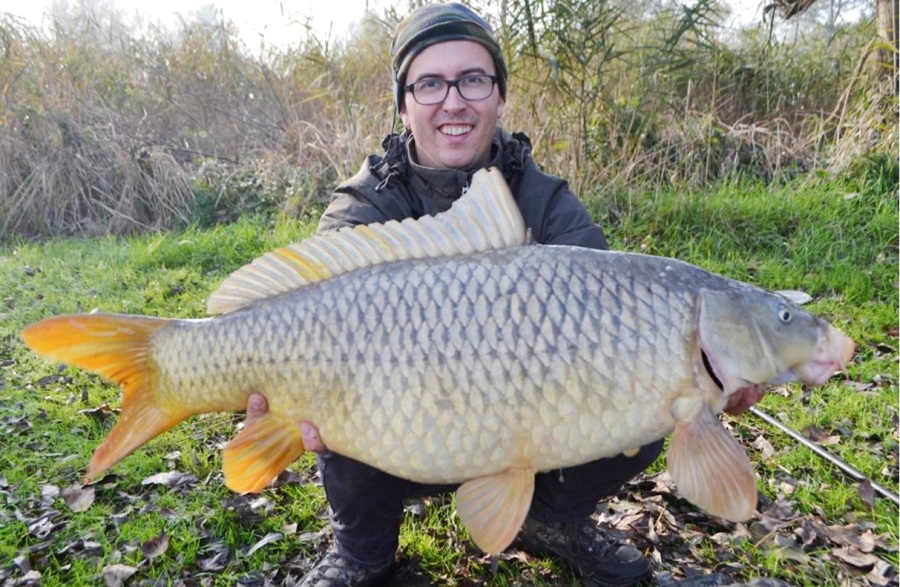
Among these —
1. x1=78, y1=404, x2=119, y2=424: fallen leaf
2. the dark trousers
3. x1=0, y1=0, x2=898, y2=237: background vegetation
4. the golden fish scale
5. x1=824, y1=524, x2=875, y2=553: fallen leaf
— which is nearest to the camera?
the golden fish scale

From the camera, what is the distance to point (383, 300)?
1.14 m

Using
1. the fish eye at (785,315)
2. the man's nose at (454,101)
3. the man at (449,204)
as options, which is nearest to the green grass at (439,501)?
the man at (449,204)


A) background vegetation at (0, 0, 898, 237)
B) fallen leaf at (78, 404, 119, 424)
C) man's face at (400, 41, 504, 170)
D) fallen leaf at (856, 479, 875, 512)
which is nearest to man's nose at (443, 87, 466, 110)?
man's face at (400, 41, 504, 170)

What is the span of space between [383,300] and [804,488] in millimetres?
1208

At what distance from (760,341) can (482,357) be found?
44 centimetres

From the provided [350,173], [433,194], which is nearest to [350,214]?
[433,194]

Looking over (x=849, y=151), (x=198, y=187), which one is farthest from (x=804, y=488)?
(x=198, y=187)

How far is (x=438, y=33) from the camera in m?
1.69

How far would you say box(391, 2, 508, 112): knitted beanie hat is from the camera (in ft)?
5.54

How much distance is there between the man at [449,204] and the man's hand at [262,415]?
15 cm

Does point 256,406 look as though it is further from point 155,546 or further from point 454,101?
point 454,101

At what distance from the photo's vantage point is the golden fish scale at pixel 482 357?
Answer: 1.06 m

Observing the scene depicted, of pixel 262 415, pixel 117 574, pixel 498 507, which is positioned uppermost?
pixel 262 415

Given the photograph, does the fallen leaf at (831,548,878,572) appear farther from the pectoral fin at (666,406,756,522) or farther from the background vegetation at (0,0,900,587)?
the pectoral fin at (666,406,756,522)
